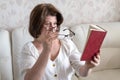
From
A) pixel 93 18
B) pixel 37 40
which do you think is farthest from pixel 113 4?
pixel 37 40

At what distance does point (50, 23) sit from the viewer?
4.54 feet

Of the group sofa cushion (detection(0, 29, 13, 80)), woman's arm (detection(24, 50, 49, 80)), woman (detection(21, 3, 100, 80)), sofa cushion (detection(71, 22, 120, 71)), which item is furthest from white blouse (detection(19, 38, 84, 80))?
sofa cushion (detection(71, 22, 120, 71))

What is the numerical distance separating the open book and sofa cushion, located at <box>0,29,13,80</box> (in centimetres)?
79

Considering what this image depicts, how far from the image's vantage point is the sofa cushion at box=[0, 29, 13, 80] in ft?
6.02

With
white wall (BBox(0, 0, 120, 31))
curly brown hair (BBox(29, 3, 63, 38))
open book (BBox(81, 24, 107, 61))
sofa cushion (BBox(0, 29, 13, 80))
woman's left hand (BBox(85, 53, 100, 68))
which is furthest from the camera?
white wall (BBox(0, 0, 120, 31))

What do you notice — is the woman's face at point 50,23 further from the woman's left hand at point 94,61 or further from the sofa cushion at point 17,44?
the sofa cushion at point 17,44

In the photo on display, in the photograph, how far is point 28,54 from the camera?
4.65 feet

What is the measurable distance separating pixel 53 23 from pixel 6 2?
760 mm

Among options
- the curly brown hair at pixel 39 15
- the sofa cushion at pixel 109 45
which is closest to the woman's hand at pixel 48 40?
the curly brown hair at pixel 39 15

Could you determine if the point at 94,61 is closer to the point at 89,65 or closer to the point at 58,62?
the point at 89,65

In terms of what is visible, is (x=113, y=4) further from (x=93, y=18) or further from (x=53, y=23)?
(x=53, y=23)

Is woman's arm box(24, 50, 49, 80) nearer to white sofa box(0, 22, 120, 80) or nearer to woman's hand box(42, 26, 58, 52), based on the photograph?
woman's hand box(42, 26, 58, 52)

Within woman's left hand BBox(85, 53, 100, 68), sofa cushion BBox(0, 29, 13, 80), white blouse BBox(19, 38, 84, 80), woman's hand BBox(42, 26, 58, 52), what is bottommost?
sofa cushion BBox(0, 29, 13, 80)

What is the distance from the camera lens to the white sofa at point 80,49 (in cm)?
185
